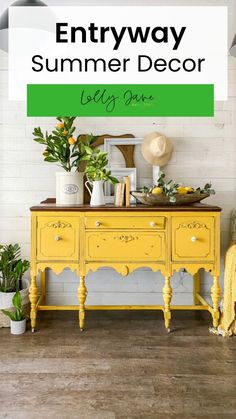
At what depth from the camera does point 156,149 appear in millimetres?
3264

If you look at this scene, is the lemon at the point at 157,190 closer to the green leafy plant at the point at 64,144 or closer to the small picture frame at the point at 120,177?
the small picture frame at the point at 120,177

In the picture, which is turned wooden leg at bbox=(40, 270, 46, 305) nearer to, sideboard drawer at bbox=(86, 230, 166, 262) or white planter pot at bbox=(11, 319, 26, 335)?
white planter pot at bbox=(11, 319, 26, 335)

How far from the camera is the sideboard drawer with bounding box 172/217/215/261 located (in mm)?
2889

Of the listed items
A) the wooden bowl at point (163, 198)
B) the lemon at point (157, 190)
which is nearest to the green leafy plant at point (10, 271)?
the wooden bowl at point (163, 198)

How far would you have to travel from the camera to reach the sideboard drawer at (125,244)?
2.89m

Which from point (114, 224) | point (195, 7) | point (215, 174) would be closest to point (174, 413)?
point (114, 224)

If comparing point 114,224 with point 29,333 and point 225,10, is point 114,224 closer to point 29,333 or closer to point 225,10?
point 29,333

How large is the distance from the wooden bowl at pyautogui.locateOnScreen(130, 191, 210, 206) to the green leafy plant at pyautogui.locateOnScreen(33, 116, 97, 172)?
20.2 inches

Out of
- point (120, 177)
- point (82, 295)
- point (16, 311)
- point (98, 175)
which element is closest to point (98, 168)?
point (98, 175)

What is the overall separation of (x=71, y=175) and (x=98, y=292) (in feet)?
3.61

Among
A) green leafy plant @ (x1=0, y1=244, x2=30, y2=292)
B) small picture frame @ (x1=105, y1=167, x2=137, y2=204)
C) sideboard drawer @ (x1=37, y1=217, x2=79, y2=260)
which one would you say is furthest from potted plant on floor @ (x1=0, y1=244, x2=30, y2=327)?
small picture frame @ (x1=105, y1=167, x2=137, y2=204)

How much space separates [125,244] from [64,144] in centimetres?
96

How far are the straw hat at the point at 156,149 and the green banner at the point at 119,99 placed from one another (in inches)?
10.9

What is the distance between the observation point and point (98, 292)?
3523 mm
